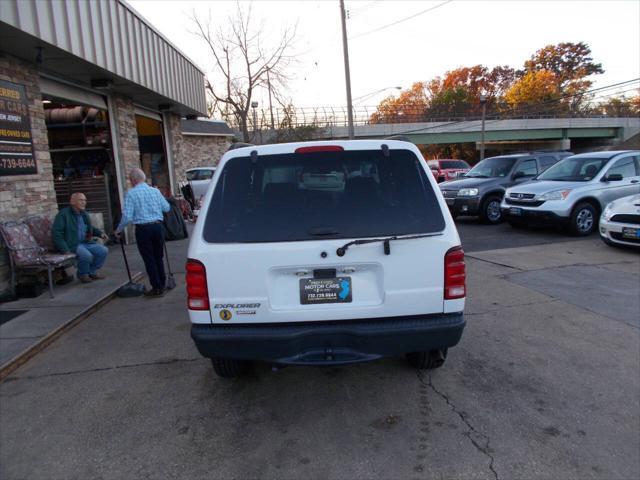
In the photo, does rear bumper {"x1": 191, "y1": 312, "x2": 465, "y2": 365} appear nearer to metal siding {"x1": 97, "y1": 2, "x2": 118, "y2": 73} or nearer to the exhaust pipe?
the exhaust pipe

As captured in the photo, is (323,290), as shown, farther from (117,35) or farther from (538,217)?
(538,217)

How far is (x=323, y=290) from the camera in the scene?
2922 mm

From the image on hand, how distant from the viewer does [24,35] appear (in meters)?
5.55

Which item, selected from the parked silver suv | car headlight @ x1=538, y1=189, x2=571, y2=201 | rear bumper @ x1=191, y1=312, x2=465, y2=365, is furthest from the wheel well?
rear bumper @ x1=191, y1=312, x2=465, y2=365

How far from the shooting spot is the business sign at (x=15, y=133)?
6.09 m

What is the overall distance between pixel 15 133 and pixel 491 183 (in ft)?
34.8

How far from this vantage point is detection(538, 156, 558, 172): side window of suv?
12.9 meters

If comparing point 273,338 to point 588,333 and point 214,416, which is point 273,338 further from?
point 588,333

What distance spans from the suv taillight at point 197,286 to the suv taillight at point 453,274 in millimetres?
1549

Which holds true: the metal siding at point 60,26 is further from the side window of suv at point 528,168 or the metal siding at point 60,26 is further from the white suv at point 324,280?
the side window of suv at point 528,168

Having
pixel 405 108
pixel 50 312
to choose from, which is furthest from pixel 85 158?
pixel 405 108

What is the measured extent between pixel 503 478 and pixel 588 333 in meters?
2.76

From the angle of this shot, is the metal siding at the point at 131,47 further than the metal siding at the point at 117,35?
Yes

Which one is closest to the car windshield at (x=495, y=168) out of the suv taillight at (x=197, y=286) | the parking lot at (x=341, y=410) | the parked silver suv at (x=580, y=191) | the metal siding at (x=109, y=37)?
the parked silver suv at (x=580, y=191)
